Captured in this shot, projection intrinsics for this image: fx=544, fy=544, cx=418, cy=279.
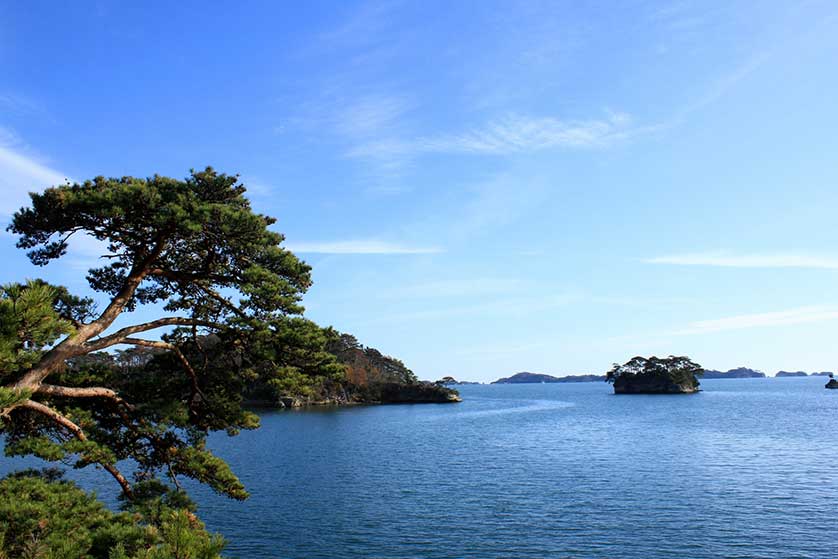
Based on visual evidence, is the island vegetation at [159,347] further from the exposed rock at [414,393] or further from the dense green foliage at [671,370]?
the dense green foliage at [671,370]

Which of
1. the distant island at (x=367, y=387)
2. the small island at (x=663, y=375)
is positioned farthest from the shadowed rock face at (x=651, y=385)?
the distant island at (x=367, y=387)

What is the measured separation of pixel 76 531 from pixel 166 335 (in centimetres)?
713

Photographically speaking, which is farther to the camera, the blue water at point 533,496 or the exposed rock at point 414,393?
the exposed rock at point 414,393

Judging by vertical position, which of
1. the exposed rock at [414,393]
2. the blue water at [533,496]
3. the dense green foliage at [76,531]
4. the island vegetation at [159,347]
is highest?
the island vegetation at [159,347]

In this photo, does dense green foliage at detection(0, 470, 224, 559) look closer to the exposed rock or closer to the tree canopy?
the tree canopy

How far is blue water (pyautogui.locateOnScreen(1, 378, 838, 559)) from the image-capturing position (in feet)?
79.3

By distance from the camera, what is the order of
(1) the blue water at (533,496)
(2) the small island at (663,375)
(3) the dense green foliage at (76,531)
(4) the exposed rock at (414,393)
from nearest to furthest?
(3) the dense green foliage at (76,531) → (1) the blue water at (533,496) → (4) the exposed rock at (414,393) → (2) the small island at (663,375)

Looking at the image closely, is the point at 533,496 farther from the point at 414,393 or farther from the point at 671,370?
the point at 671,370

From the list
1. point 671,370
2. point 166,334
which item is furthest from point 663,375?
point 166,334

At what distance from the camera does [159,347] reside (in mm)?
14891

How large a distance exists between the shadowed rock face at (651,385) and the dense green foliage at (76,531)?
17903 centimetres

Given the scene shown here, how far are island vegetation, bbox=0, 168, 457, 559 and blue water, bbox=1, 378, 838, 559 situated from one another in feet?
37.2

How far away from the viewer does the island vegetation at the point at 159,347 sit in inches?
478

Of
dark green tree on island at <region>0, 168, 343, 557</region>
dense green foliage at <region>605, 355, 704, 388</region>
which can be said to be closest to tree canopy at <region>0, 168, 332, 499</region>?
dark green tree on island at <region>0, 168, 343, 557</region>
